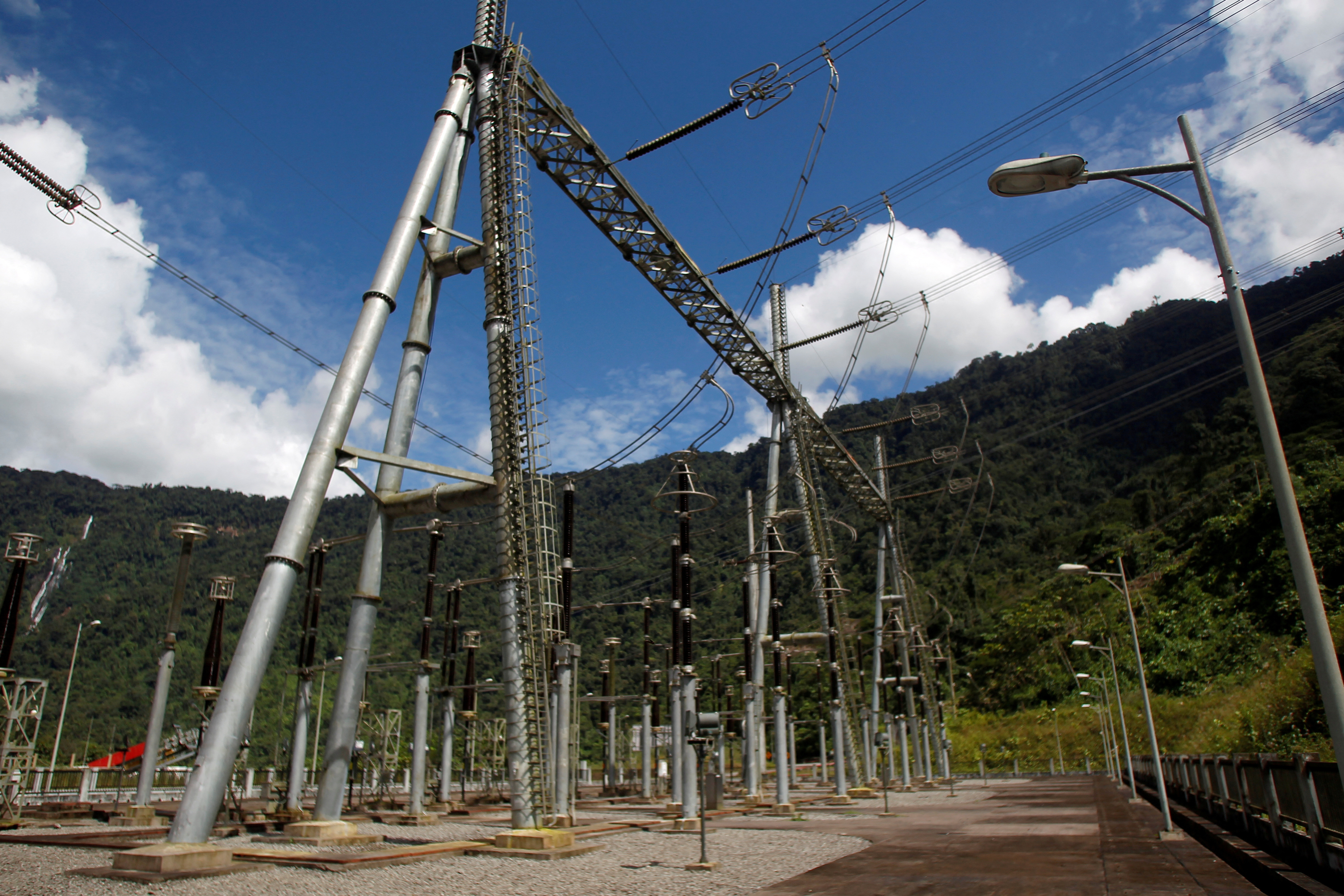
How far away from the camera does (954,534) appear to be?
13150 cm

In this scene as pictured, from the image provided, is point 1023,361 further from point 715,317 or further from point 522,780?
point 522,780

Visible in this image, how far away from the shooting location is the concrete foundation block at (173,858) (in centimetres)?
1164

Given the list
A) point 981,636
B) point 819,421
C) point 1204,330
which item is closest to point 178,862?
point 819,421

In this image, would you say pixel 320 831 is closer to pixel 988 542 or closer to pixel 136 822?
pixel 136 822

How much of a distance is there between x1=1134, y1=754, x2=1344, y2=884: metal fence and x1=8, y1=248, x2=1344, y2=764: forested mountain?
936cm

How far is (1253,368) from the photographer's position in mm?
7492

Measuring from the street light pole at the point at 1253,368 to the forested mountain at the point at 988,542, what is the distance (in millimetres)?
16291

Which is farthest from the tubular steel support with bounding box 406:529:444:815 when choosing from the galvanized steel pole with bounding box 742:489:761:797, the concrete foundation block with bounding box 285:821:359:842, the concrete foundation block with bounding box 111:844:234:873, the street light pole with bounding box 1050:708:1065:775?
the street light pole with bounding box 1050:708:1065:775

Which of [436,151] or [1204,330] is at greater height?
[1204,330]

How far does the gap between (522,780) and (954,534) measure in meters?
126

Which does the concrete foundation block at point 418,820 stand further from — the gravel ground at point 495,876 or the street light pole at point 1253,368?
the street light pole at point 1253,368

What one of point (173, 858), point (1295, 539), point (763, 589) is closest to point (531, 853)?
point (173, 858)

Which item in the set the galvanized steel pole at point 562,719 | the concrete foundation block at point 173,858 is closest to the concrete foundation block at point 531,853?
the galvanized steel pole at point 562,719

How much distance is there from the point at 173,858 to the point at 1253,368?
14.9 metres
